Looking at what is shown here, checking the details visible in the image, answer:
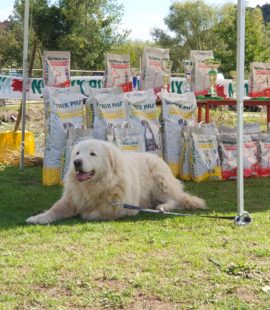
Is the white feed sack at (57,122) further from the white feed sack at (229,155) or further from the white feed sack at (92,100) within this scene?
the white feed sack at (229,155)

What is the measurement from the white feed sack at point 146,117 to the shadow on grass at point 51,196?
73 cm

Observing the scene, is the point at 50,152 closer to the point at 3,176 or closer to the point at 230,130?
the point at 3,176

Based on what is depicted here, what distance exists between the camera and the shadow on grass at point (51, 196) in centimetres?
486

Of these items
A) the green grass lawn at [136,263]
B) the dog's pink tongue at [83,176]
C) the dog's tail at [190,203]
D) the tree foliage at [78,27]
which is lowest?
the green grass lawn at [136,263]

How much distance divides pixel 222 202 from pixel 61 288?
121 inches

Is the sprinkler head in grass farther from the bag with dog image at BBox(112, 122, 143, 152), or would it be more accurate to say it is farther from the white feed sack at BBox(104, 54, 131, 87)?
the white feed sack at BBox(104, 54, 131, 87)

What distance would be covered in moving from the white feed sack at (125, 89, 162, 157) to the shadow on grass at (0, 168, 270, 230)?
734 mm

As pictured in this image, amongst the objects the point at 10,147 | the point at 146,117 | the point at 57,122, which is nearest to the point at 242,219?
the point at 146,117

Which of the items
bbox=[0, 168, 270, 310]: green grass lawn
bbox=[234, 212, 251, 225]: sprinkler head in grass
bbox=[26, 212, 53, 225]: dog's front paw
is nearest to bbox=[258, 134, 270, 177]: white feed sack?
bbox=[0, 168, 270, 310]: green grass lawn

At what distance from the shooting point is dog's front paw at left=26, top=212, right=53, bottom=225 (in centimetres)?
454

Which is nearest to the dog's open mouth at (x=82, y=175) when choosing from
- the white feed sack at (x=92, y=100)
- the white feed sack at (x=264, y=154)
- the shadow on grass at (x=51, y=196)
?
the shadow on grass at (x=51, y=196)

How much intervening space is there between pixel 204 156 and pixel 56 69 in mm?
2327

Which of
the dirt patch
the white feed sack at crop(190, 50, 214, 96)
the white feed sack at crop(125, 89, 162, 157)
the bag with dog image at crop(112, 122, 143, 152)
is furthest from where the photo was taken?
the white feed sack at crop(190, 50, 214, 96)

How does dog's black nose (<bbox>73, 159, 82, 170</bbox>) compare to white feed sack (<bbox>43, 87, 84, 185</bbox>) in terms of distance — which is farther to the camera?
white feed sack (<bbox>43, 87, 84, 185</bbox>)
